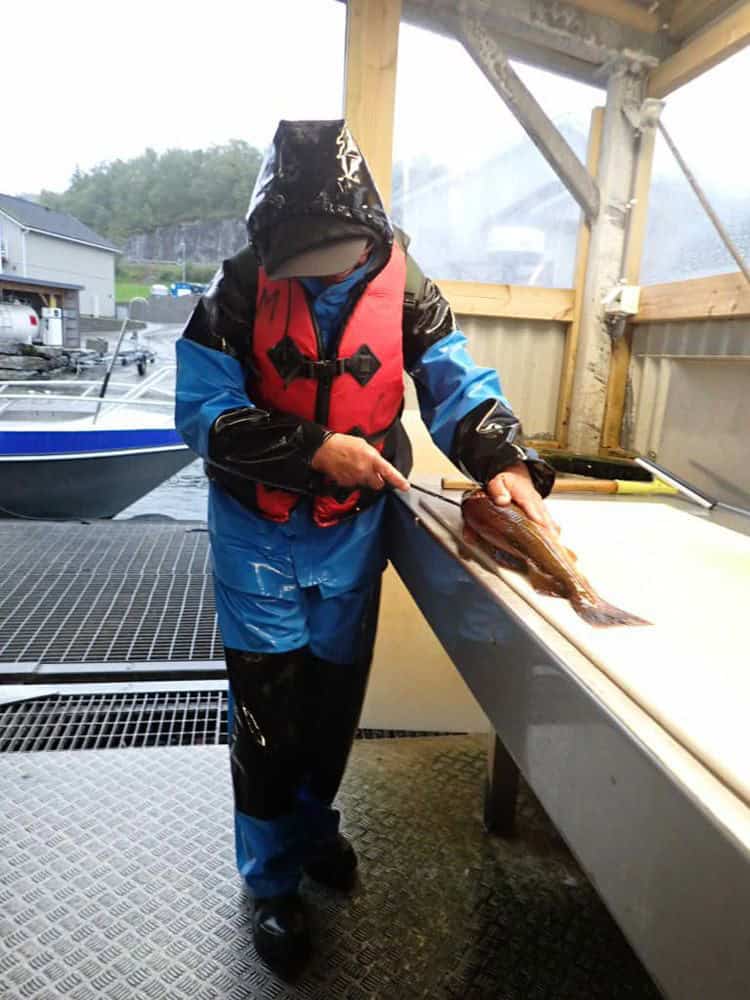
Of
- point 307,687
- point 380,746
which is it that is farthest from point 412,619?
point 307,687

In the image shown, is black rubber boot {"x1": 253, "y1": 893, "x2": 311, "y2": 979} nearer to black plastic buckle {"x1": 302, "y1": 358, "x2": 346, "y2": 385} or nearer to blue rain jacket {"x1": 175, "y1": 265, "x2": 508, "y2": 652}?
blue rain jacket {"x1": 175, "y1": 265, "x2": 508, "y2": 652}

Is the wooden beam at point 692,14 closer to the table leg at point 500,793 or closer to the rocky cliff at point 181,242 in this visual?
the table leg at point 500,793

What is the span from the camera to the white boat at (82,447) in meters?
5.90

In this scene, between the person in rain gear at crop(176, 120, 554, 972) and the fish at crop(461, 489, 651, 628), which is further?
the person in rain gear at crop(176, 120, 554, 972)

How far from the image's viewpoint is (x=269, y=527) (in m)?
1.48

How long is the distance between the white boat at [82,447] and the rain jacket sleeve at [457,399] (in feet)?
14.3

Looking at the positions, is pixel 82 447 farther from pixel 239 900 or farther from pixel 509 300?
pixel 239 900

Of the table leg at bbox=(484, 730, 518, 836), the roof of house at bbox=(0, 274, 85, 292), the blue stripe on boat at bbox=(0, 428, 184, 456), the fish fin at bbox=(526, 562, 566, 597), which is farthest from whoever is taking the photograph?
the roof of house at bbox=(0, 274, 85, 292)

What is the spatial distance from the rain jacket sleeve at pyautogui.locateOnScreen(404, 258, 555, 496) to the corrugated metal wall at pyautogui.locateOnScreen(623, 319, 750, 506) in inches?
50.1

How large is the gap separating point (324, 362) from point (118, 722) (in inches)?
62.0

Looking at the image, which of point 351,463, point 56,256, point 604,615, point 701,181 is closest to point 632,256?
point 701,181

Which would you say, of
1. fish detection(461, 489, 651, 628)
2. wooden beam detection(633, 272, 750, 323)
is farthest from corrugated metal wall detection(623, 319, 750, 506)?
fish detection(461, 489, 651, 628)

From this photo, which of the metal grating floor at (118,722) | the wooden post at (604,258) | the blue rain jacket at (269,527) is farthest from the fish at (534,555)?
the wooden post at (604,258)

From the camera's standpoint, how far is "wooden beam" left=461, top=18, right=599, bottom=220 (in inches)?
107
